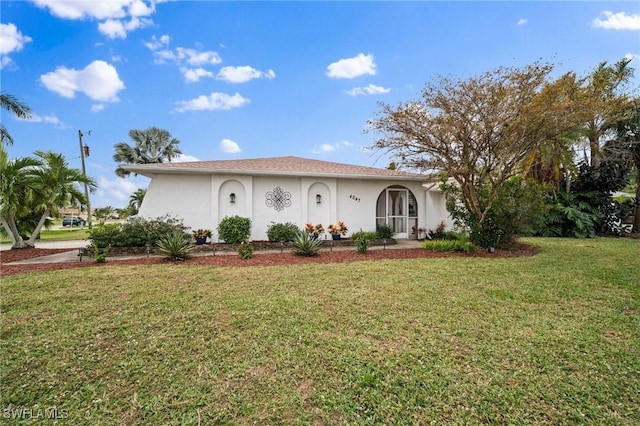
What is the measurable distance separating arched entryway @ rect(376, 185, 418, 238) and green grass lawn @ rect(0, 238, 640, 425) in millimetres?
7485

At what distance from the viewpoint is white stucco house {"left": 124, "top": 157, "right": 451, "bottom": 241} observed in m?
10.9

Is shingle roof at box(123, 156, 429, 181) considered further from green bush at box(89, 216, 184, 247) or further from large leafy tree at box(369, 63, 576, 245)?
large leafy tree at box(369, 63, 576, 245)

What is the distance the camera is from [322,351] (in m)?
3.19

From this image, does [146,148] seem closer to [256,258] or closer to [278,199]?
[278,199]

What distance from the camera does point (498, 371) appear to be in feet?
9.29

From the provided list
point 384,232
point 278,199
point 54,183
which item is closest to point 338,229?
point 384,232

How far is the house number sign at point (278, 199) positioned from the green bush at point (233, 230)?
5.24ft

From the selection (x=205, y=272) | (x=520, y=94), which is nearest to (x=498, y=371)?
(x=205, y=272)

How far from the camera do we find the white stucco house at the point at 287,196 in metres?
10.9

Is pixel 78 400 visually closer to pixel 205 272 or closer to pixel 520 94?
pixel 205 272

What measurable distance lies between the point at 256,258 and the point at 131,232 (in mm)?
4696

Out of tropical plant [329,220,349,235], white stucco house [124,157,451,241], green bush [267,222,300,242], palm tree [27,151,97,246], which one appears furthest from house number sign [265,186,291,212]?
palm tree [27,151,97,246]

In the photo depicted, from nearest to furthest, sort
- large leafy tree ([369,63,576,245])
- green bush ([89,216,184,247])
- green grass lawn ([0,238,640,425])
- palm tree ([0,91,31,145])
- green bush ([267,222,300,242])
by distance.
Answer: green grass lawn ([0,238,640,425]) → large leafy tree ([369,63,576,245]) → green bush ([89,216,184,247]) → green bush ([267,222,300,242]) → palm tree ([0,91,31,145])

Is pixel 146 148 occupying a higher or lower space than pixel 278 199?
higher
